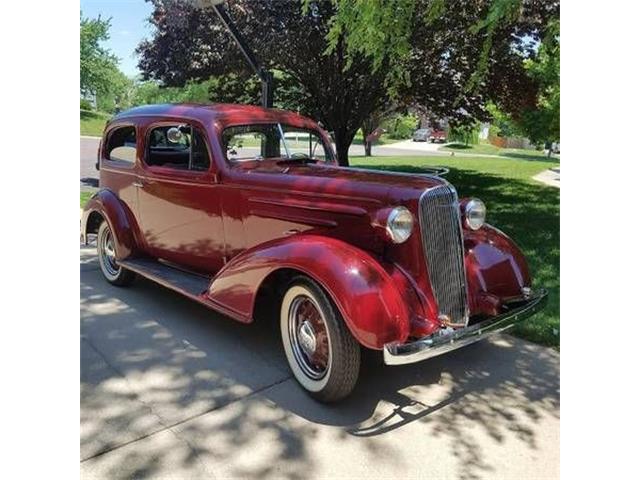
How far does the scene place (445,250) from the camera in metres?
3.24

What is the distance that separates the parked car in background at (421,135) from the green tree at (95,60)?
122ft

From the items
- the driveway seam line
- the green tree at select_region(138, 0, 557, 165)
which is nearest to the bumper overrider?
the driveway seam line

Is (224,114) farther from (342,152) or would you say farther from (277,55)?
(342,152)

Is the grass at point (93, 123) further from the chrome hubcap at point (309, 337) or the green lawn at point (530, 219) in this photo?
the chrome hubcap at point (309, 337)

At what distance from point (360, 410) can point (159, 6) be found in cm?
1054

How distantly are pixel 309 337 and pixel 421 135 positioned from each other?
150 feet

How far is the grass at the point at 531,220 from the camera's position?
14.3ft

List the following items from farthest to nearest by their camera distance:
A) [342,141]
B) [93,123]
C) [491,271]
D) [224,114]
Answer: [342,141]
[93,123]
[224,114]
[491,271]

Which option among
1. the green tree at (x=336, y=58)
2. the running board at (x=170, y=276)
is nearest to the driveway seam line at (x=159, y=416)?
the running board at (x=170, y=276)

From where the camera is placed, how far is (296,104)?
12.4m

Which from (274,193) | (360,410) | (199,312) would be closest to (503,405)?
(360,410)

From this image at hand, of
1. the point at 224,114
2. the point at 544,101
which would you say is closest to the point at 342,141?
the point at 544,101

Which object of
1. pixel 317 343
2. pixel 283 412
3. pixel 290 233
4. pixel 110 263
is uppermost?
pixel 290 233
